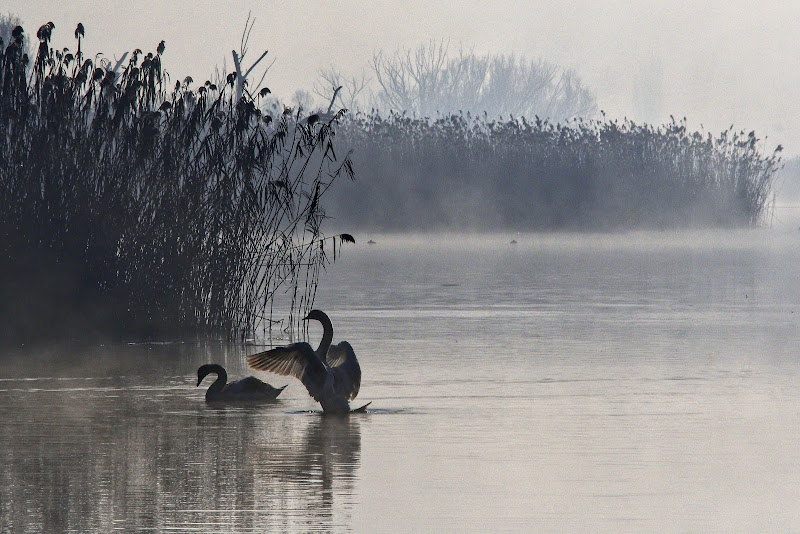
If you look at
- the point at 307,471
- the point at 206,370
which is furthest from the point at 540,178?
the point at 307,471

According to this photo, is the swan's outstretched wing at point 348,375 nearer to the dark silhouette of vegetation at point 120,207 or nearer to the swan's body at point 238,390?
the swan's body at point 238,390

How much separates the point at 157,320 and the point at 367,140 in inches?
765

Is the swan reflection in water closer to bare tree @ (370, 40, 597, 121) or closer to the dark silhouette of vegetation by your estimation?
the dark silhouette of vegetation

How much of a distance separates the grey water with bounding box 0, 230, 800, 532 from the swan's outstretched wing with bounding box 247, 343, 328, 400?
23 cm

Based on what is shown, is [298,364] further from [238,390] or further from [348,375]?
[238,390]

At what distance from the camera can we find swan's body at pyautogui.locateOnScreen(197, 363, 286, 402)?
31.2 feet

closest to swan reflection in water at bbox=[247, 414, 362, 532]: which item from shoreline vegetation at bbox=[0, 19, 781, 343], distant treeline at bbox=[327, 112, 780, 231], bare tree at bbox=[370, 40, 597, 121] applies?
shoreline vegetation at bbox=[0, 19, 781, 343]

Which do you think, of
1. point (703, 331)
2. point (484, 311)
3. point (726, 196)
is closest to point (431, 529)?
point (703, 331)

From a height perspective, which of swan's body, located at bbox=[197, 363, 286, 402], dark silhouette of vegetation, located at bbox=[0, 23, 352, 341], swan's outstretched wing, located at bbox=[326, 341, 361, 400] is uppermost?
dark silhouette of vegetation, located at bbox=[0, 23, 352, 341]

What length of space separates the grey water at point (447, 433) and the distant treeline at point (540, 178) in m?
16.1

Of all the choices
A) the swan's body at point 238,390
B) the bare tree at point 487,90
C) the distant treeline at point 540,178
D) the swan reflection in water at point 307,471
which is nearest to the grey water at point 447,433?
the swan reflection in water at point 307,471

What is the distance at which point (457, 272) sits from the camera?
76.3ft

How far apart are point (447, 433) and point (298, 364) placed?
1193 mm

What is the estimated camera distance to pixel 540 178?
32.9m
